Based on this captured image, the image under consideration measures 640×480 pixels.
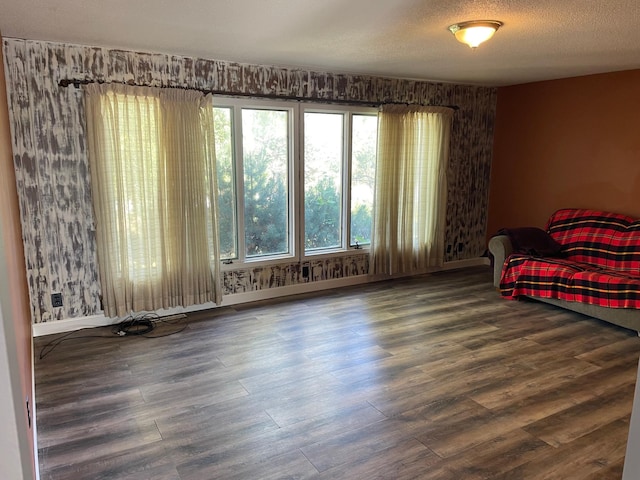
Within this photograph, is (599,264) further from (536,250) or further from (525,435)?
(525,435)

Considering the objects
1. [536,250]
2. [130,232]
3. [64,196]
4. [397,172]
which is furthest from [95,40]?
[536,250]

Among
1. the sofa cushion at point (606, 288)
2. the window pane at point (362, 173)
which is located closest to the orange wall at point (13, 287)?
the window pane at point (362, 173)

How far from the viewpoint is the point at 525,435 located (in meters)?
2.52

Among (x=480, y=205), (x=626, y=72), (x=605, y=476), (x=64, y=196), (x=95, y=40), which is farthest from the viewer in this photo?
(x=480, y=205)

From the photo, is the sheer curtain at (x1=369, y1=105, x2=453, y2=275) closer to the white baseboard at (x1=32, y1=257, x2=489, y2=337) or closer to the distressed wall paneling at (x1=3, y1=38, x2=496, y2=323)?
the white baseboard at (x1=32, y1=257, x2=489, y2=337)

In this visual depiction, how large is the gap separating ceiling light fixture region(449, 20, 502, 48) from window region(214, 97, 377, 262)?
80.7 inches

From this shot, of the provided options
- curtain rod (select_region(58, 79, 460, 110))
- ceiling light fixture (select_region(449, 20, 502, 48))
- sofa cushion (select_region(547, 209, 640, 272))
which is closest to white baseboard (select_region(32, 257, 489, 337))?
sofa cushion (select_region(547, 209, 640, 272))

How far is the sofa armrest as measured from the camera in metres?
4.91

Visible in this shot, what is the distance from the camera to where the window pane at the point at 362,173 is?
5.14 meters

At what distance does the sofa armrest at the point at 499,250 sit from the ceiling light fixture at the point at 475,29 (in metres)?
2.57

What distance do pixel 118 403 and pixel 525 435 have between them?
2377mm

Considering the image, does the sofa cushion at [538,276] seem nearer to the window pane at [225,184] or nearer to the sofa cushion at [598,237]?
the sofa cushion at [598,237]

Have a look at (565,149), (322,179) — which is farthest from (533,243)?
(322,179)

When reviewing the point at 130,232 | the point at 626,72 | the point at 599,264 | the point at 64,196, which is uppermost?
the point at 626,72
